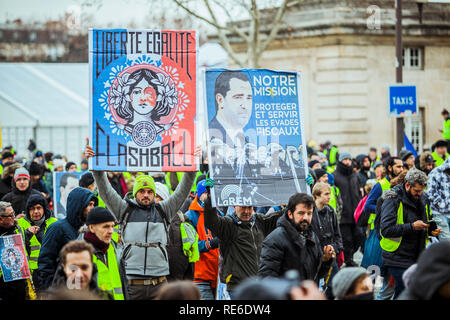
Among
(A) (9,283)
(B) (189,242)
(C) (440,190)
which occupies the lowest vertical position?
(A) (9,283)

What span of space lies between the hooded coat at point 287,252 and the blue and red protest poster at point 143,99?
4.95 ft

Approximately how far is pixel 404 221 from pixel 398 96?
8.85 m

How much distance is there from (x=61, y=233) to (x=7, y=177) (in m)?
6.53

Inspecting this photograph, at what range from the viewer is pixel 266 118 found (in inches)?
315

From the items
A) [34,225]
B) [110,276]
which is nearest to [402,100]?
[34,225]

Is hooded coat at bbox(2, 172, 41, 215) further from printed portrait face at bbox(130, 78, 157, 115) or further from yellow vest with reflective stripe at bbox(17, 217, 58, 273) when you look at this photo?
printed portrait face at bbox(130, 78, 157, 115)

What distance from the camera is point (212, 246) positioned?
860cm

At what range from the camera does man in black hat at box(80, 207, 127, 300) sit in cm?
610

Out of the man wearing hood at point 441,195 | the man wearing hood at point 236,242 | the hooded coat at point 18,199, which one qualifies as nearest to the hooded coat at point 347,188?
the man wearing hood at point 441,195

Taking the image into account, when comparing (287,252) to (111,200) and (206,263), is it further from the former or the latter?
(206,263)

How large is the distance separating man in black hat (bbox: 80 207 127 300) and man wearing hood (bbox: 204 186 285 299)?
1368mm

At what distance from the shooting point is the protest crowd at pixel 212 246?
448cm

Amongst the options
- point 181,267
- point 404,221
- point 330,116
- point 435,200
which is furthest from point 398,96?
point 330,116
